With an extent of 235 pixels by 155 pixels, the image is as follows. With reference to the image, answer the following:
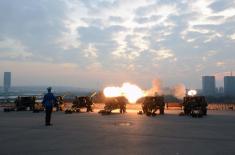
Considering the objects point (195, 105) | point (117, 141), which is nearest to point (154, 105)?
point (195, 105)

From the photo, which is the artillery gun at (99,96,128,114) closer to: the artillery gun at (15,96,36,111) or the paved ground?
the artillery gun at (15,96,36,111)

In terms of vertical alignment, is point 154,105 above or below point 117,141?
above

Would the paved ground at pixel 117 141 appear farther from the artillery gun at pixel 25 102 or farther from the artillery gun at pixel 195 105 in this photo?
the artillery gun at pixel 25 102

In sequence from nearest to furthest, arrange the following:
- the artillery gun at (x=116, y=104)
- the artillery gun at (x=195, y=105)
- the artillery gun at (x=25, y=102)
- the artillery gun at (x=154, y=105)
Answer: the artillery gun at (x=195, y=105)
the artillery gun at (x=154, y=105)
the artillery gun at (x=116, y=104)
the artillery gun at (x=25, y=102)

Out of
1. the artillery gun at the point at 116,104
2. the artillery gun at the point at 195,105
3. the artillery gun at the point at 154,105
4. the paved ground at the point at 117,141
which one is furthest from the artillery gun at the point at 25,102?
the paved ground at the point at 117,141

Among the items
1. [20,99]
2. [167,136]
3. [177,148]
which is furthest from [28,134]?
[20,99]

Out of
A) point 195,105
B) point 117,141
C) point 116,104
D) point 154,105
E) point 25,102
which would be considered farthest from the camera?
point 25,102

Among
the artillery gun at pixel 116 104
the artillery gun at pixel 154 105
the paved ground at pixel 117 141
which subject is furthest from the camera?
the artillery gun at pixel 116 104

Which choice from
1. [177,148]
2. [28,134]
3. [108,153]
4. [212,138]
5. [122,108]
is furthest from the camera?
[122,108]

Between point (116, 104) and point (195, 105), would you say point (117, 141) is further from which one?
point (116, 104)

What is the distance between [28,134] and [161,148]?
6.88 metres

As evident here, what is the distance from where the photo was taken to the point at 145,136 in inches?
653

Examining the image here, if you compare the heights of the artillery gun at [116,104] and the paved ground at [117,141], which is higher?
the artillery gun at [116,104]

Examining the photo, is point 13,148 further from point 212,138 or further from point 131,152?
point 212,138
